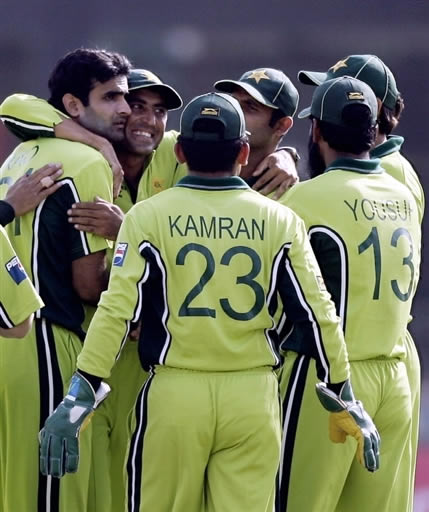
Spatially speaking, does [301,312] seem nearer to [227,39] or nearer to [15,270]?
[15,270]

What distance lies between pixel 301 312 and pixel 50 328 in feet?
Result: 3.00

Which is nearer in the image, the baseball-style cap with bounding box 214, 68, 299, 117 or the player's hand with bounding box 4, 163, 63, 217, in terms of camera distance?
the player's hand with bounding box 4, 163, 63, 217

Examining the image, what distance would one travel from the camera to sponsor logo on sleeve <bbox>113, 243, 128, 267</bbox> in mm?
4246

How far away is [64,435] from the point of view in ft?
13.7

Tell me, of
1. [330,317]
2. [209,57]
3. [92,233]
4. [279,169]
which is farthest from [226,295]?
[209,57]

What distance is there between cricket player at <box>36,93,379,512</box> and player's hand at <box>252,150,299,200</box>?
725mm

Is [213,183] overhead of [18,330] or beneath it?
overhead

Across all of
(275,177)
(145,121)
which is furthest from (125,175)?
(275,177)

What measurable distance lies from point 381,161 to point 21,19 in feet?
28.8

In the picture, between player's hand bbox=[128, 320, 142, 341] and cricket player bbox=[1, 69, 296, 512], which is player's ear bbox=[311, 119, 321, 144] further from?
player's hand bbox=[128, 320, 142, 341]

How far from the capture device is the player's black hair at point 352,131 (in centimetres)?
470

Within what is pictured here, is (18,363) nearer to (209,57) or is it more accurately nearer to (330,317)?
(330,317)

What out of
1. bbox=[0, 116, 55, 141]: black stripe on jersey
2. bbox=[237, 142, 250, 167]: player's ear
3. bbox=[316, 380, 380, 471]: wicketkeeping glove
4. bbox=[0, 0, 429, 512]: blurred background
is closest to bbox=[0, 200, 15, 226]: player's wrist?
bbox=[0, 116, 55, 141]: black stripe on jersey

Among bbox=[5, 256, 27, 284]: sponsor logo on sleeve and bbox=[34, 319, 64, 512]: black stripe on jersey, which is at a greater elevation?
bbox=[5, 256, 27, 284]: sponsor logo on sleeve
